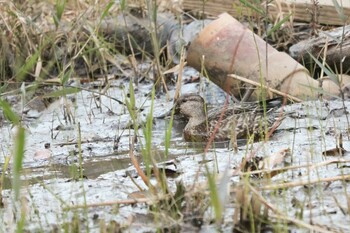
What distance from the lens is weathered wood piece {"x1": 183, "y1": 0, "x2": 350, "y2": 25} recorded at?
745 centimetres

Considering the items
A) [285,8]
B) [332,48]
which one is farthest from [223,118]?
[285,8]

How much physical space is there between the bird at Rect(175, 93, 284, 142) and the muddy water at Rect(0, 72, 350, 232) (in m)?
0.13

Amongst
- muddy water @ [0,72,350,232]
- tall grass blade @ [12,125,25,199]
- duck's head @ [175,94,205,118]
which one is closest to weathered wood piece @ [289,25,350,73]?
muddy water @ [0,72,350,232]

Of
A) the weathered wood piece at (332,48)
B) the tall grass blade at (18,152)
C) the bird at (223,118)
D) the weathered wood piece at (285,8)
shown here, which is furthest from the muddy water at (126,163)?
the weathered wood piece at (285,8)

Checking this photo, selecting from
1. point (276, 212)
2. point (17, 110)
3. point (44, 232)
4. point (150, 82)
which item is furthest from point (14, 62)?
point (276, 212)

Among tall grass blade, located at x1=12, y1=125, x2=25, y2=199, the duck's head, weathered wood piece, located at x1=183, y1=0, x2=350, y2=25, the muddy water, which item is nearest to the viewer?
tall grass blade, located at x1=12, y1=125, x2=25, y2=199

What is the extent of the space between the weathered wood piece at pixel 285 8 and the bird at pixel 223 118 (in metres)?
0.97

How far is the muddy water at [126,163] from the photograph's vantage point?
391 cm

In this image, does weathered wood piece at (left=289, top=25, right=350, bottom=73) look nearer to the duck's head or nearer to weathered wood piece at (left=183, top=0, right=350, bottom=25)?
weathered wood piece at (left=183, top=0, right=350, bottom=25)

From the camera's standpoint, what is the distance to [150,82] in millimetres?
7738

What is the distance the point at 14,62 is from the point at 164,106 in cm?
134

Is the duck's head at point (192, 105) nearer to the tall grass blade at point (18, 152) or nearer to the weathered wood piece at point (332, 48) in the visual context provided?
the weathered wood piece at point (332, 48)

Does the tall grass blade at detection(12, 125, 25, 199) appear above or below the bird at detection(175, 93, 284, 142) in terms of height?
above

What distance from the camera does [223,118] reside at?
247 inches
